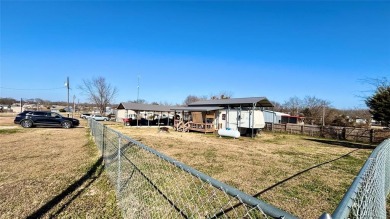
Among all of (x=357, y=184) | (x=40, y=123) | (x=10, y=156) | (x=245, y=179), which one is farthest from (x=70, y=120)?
(x=357, y=184)

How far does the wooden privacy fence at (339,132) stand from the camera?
19.8 m

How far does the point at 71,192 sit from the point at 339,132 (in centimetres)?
2464

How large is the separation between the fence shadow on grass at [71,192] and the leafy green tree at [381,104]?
19612mm

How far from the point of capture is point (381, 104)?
17.0m

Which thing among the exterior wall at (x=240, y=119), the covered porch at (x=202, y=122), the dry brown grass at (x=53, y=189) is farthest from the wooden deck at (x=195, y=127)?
the dry brown grass at (x=53, y=189)

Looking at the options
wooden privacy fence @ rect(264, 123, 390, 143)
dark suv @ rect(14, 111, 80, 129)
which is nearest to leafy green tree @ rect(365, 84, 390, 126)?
wooden privacy fence @ rect(264, 123, 390, 143)

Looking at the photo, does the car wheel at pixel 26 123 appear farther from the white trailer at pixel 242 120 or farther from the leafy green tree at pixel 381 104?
the leafy green tree at pixel 381 104

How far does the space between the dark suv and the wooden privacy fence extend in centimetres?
2262

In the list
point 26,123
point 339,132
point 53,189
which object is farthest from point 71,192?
point 339,132

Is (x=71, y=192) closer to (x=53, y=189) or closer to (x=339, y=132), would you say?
(x=53, y=189)

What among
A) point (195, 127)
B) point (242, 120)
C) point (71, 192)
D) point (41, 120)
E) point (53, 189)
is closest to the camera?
point (71, 192)

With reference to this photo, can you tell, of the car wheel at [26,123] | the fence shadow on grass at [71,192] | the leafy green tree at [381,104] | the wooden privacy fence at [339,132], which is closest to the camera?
the fence shadow on grass at [71,192]

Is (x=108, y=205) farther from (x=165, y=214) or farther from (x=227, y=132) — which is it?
(x=227, y=132)

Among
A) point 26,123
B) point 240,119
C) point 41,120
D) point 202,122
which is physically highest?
point 240,119
